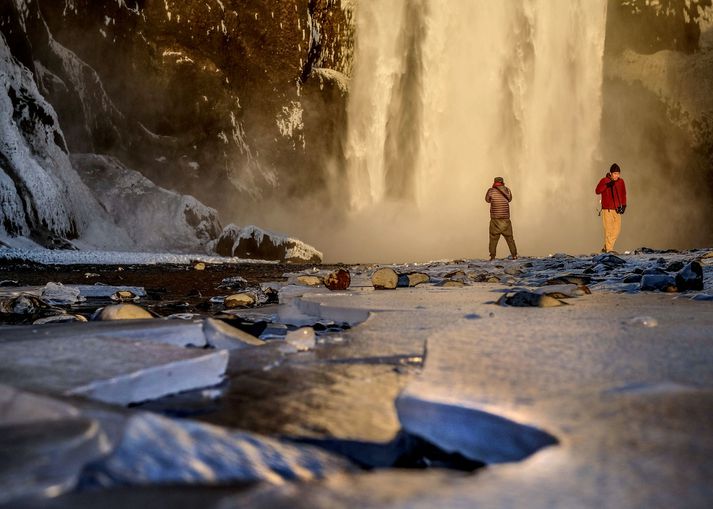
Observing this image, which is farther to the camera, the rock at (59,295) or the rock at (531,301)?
the rock at (59,295)

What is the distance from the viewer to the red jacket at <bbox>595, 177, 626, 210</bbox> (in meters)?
9.26

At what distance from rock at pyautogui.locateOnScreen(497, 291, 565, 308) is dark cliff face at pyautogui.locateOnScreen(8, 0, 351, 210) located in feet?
62.5

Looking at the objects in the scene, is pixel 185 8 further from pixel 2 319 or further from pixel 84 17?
pixel 2 319

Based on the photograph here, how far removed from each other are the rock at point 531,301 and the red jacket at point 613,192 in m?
7.71

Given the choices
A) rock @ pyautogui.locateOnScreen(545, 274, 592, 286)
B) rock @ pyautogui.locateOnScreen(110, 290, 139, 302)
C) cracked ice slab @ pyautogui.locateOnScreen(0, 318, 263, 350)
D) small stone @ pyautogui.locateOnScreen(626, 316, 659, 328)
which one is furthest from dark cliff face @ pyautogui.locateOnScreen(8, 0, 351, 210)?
small stone @ pyautogui.locateOnScreen(626, 316, 659, 328)

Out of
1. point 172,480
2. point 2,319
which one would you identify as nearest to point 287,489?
point 172,480

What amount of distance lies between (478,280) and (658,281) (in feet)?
6.18

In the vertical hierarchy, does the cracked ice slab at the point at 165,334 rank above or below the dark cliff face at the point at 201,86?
below

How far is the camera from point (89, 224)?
1577cm

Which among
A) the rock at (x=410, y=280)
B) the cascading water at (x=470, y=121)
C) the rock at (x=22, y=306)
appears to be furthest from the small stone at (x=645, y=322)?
the cascading water at (x=470, y=121)

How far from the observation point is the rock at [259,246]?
57.1 feet

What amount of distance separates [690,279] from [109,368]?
3.17m

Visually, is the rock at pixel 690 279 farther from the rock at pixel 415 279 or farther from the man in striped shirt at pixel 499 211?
the man in striped shirt at pixel 499 211

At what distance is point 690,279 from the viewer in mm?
3025
